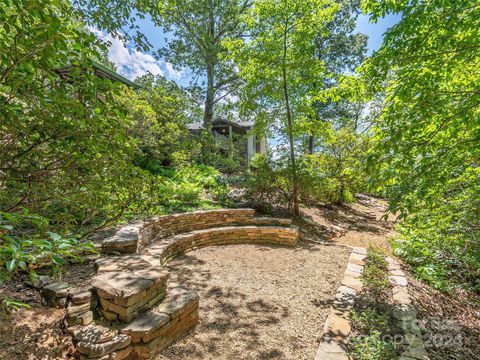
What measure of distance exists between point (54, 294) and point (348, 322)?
2849mm

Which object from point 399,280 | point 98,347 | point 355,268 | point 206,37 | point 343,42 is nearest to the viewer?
point 98,347

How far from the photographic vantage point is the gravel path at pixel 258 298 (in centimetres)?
224

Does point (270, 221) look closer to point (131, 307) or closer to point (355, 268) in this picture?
point (355, 268)

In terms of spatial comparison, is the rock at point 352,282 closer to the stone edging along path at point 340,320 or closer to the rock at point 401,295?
the stone edging along path at point 340,320

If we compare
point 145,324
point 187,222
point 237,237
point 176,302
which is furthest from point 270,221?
point 145,324

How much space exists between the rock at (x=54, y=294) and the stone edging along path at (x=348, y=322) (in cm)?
229

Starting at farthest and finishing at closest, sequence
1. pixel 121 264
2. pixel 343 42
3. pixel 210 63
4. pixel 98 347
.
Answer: pixel 343 42, pixel 210 63, pixel 121 264, pixel 98 347

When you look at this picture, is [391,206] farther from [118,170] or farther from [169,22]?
[169,22]

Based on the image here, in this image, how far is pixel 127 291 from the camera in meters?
2.10

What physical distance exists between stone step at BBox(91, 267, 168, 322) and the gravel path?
46cm

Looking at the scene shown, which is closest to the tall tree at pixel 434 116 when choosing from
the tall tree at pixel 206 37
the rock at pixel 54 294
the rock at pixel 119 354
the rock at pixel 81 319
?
the rock at pixel 119 354

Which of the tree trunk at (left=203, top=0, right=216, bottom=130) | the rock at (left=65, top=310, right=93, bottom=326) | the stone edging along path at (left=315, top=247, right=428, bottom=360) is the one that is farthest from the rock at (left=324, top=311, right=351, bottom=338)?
the tree trunk at (left=203, top=0, right=216, bottom=130)

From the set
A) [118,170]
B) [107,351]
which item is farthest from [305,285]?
[118,170]

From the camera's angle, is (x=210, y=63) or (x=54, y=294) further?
(x=210, y=63)
